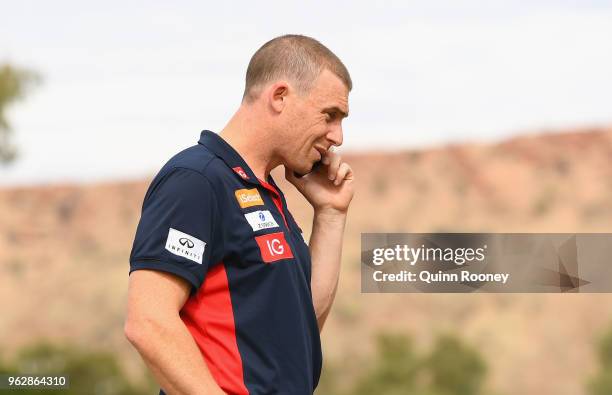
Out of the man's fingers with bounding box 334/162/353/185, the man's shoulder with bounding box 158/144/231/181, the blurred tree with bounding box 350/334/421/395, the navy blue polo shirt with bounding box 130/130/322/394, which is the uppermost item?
the blurred tree with bounding box 350/334/421/395

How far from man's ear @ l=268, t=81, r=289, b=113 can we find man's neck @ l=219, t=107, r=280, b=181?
0.08 meters

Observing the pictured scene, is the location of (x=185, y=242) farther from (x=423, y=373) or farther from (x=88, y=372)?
(x=423, y=373)

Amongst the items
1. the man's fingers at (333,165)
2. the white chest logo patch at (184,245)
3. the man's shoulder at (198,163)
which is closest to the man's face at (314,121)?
the man's shoulder at (198,163)

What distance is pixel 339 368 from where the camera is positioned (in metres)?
33.6

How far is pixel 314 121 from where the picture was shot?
3275 millimetres

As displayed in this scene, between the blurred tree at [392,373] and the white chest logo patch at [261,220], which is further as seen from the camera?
the blurred tree at [392,373]

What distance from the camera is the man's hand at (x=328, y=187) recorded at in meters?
3.91

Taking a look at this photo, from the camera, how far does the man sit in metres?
2.88

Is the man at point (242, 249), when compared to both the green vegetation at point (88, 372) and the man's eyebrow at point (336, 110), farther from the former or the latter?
the green vegetation at point (88, 372)

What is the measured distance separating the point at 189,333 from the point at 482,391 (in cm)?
2736

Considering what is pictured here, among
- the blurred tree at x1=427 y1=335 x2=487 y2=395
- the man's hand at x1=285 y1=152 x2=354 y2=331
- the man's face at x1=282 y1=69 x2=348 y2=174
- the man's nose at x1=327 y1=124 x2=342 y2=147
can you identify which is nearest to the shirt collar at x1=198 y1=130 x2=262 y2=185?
the man's face at x1=282 y1=69 x2=348 y2=174

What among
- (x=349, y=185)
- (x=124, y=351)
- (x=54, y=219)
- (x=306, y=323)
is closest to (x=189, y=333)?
(x=306, y=323)

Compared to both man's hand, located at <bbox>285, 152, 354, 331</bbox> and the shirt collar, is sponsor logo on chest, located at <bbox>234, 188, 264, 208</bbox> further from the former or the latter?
man's hand, located at <bbox>285, 152, 354, 331</bbox>

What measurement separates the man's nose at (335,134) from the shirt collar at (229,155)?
0.28 m
